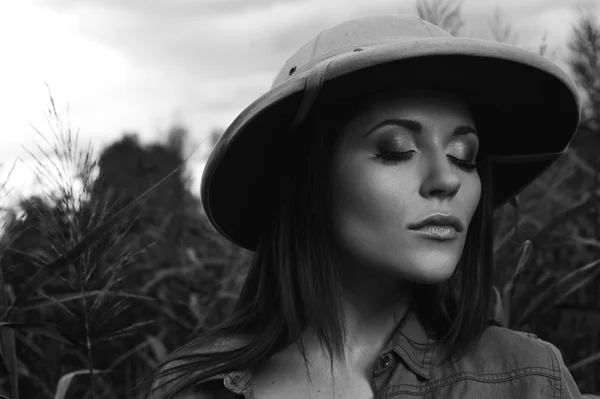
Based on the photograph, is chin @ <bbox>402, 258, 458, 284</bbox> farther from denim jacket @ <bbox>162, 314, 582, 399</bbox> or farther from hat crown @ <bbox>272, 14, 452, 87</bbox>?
hat crown @ <bbox>272, 14, 452, 87</bbox>

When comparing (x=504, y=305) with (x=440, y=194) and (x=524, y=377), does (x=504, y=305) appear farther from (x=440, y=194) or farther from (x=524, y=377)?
(x=440, y=194)

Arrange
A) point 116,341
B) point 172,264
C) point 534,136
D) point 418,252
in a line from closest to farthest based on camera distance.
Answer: point 418,252 < point 534,136 < point 116,341 < point 172,264

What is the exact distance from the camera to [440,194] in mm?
1498

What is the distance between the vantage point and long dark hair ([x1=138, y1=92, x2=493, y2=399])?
161 cm

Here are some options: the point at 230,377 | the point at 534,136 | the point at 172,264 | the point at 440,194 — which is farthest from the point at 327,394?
the point at 172,264

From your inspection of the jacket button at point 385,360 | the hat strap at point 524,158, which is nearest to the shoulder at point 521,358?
the jacket button at point 385,360

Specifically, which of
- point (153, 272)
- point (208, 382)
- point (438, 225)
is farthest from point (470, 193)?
point (153, 272)

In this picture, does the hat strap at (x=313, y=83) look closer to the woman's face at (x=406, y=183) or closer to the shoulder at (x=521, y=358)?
the woman's face at (x=406, y=183)

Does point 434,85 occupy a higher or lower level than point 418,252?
higher

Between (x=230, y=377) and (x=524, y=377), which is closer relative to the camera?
(x=524, y=377)

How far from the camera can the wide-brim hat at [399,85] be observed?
146 centimetres

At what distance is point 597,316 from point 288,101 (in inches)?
43.5

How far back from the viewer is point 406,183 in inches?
58.7

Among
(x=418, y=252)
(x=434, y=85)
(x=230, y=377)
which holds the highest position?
(x=434, y=85)
